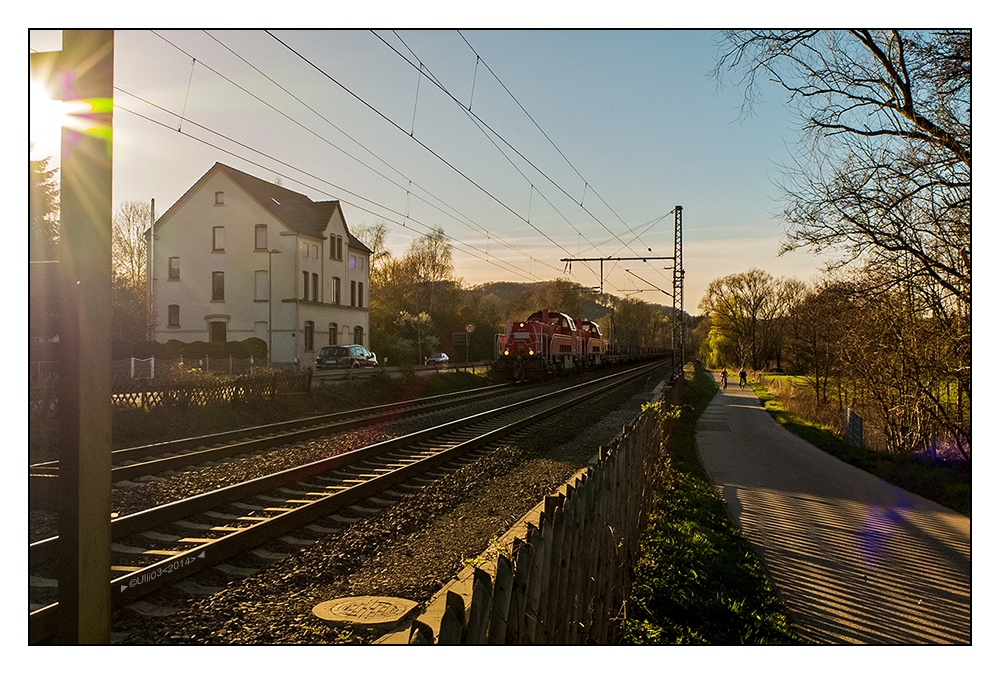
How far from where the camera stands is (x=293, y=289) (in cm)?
3138

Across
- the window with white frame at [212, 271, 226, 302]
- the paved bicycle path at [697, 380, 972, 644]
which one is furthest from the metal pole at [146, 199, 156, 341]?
the paved bicycle path at [697, 380, 972, 644]

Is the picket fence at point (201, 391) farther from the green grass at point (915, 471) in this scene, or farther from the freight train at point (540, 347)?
the freight train at point (540, 347)

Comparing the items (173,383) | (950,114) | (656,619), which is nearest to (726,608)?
(656,619)

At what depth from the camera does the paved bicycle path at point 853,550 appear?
15.8 feet

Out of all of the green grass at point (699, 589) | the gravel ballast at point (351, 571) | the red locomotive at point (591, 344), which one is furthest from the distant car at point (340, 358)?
the green grass at point (699, 589)

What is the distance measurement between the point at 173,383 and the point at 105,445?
44.1 feet

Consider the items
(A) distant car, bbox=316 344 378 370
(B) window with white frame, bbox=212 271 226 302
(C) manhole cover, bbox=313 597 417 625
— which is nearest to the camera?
(C) manhole cover, bbox=313 597 417 625

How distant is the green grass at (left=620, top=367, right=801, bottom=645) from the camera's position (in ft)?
15.4

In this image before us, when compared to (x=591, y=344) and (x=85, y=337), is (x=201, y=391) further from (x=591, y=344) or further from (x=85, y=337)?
(x=591, y=344)

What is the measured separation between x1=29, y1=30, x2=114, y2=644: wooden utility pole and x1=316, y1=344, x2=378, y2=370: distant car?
90.0 feet

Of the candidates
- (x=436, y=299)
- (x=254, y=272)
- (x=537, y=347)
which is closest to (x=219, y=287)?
(x=254, y=272)

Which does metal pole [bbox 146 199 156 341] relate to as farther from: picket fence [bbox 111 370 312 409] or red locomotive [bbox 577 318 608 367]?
red locomotive [bbox 577 318 608 367]

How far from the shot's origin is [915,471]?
419 inches

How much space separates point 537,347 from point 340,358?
1029 cm
